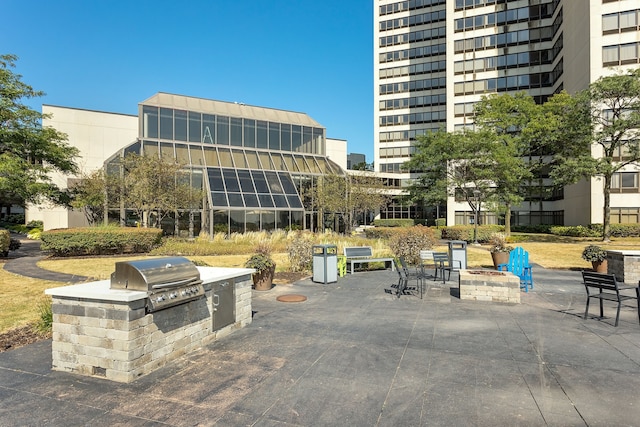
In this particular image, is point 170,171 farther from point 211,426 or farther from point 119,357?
point 211,426

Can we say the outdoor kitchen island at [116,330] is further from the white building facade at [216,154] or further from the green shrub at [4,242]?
the white building facade at [216,154]

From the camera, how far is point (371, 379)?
441cm

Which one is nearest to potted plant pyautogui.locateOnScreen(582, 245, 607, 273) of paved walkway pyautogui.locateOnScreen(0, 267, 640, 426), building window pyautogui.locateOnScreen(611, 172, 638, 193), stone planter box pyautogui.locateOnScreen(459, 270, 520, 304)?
stone planter box pyautogui.locateOnScreen(459, 270, 520, 304)

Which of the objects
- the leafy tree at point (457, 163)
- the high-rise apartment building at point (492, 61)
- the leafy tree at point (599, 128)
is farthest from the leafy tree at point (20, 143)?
the high-rise apartment building at point (492, 61)

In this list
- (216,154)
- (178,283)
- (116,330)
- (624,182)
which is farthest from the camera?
(216,154)

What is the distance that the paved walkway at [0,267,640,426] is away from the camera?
3578 millimetres

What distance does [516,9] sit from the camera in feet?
150

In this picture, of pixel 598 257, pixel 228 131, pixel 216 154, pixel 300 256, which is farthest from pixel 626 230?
pixel 228 131

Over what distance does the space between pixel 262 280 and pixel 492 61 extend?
162ft

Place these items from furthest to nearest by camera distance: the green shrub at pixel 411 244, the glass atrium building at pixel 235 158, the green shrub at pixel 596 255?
the glass atrium building at pixel 235 158 → the green shrub at pixel 411 244 → the green shrub at pixel 596 255

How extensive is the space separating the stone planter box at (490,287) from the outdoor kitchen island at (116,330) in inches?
250

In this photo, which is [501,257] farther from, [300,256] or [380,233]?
[380,233]

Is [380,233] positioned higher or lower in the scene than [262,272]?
higher

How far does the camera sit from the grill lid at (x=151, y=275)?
15.0 feet
